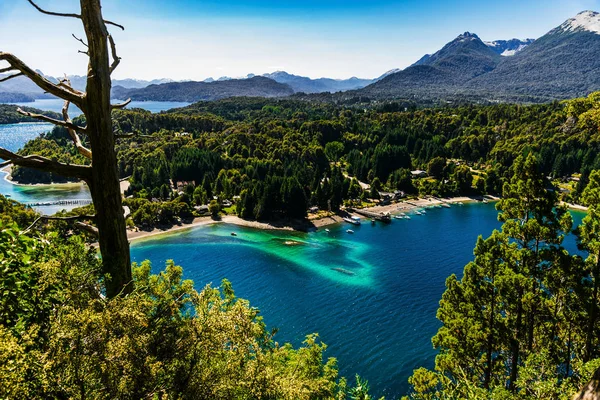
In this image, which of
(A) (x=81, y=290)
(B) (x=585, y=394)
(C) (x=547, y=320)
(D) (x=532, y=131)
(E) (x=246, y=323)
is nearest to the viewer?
(B) (x=585, y=394)

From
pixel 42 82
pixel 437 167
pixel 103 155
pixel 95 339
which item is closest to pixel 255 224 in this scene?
pixel 437 167

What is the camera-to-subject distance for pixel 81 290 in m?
5.19

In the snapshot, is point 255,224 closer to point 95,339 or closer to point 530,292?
point 530,292

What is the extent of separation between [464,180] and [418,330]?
231ft

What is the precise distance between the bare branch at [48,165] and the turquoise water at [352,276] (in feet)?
88.5

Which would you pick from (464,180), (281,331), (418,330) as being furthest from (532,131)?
(281,331)

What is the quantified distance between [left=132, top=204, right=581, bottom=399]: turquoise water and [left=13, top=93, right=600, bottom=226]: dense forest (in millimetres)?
11997

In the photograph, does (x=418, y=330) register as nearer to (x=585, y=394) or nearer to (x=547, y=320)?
(x=547, y=320)

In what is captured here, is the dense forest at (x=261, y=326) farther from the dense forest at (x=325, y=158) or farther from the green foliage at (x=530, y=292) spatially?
the dense forest at (x=325, y=158)

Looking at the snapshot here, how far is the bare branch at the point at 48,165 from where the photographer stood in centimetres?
505

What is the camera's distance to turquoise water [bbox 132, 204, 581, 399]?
3164 cm

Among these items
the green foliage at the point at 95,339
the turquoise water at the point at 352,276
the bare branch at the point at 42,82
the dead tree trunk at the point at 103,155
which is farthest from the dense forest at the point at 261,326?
the turquoise water at the point at 352,276

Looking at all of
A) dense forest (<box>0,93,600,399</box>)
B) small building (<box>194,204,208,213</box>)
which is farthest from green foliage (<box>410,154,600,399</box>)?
small building (<box>194,204,208,213</box>)

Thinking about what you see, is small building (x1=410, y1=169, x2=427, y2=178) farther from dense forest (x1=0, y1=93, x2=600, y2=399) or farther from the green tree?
dense forest (x1=0, y1=93, x2=600, y2=399)
